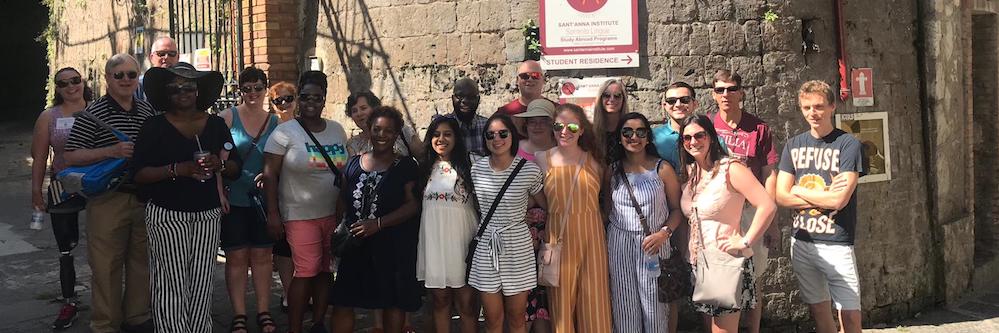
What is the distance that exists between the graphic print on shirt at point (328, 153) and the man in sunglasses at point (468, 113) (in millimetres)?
720

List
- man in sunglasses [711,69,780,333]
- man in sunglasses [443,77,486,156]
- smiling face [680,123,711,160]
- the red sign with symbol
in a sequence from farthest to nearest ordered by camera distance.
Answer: the red sign with symbol, man in sunglasses [443,77,486,156], man in sunglasses [711,69,780,333], smiling face [680,123,711,160]

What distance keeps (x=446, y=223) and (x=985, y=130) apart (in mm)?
7101

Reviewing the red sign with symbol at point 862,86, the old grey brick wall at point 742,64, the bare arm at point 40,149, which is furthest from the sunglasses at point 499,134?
the red sign with symbol at point 862,86

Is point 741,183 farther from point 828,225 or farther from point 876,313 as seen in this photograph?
point 876,313

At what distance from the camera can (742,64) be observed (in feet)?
19.2

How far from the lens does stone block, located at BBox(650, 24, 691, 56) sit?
585 centimetres

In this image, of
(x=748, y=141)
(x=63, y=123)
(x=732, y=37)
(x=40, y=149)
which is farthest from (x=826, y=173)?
(x=40, y=149)

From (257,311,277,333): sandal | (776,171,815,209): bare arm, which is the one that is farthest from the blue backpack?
(776,171,815,209): bare arm

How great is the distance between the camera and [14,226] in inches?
356

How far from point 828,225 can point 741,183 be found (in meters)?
0.67

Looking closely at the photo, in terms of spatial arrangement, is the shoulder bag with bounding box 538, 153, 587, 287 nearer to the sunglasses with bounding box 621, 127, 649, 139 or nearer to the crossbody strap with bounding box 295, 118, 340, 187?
the sunglasses with bounding box 621, 127, 649, 139

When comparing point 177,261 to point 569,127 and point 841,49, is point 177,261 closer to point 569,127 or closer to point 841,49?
point 569,127

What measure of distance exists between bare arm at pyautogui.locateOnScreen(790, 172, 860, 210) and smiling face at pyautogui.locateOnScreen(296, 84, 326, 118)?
2.91m

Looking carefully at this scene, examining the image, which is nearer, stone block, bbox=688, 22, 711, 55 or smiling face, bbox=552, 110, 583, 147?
smiling face, bbox=552, 110, 583, 147
